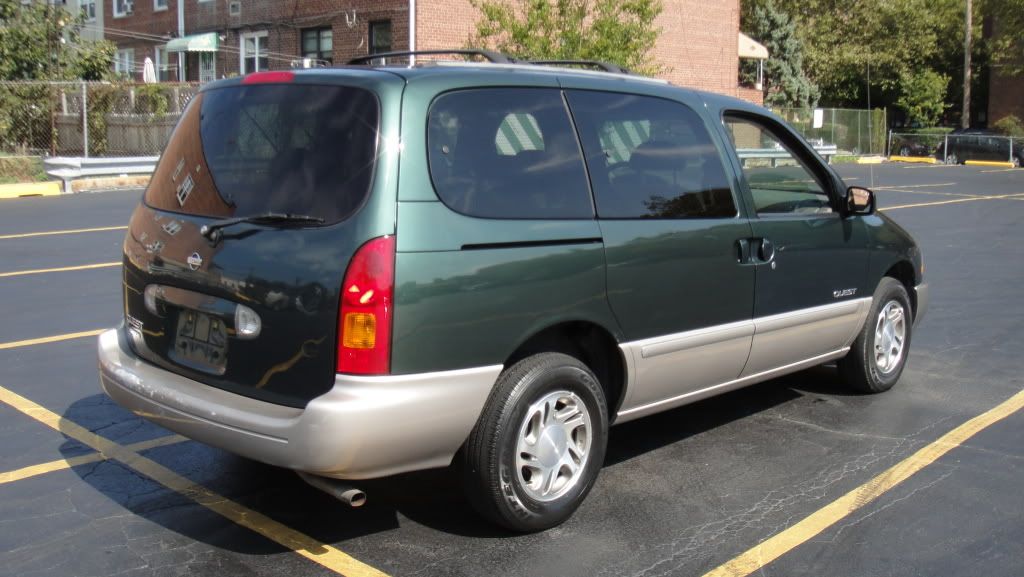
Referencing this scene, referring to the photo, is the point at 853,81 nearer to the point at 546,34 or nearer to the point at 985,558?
the point at 546,34

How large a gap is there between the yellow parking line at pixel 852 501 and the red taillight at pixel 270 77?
8.38 feet

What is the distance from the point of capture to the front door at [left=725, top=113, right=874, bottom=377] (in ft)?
17.5

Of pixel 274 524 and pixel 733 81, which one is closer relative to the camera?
pixel 274 524

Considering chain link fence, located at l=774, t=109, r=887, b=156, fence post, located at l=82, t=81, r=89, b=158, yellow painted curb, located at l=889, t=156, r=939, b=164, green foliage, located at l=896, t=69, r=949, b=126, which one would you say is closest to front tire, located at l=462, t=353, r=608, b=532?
fence post, located at l=82, t=81, r=89, b=158

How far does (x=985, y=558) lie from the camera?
13.5ft

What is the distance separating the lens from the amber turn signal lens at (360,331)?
12.1 ft

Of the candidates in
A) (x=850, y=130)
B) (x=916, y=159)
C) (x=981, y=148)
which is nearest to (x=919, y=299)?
(x=981, y=148)

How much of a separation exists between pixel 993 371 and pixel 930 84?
1917 inches

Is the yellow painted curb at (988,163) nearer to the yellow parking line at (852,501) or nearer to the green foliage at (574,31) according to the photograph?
the green foliage at (574,31)

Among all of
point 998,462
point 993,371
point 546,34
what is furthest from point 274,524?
point 546,34

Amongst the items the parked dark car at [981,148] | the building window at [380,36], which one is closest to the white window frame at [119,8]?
the building window at [380,36]

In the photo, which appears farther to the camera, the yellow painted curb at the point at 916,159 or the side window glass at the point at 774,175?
the yellow painted curb at the point at 916,159

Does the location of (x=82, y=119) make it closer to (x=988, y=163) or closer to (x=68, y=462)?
(x=68, y=462)

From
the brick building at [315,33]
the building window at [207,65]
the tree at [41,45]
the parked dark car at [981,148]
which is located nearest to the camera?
the tree at [41,45]
